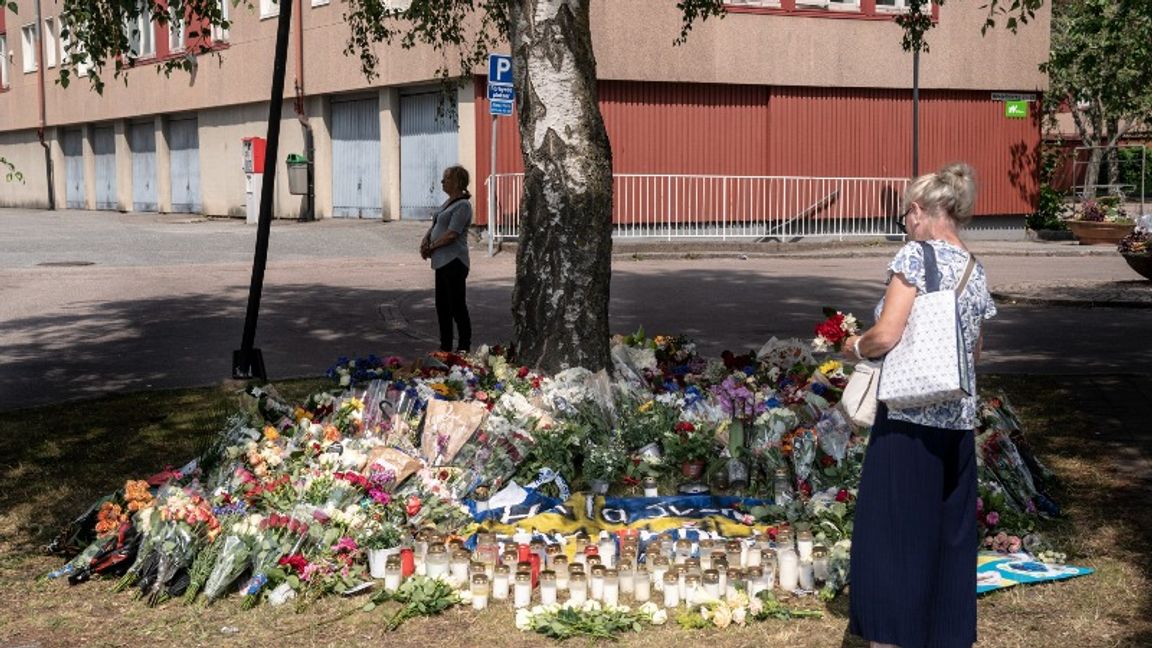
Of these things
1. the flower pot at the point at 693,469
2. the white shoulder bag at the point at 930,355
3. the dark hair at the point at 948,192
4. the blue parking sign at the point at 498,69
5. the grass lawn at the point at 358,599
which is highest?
the blue parking sign at the point at 498,69

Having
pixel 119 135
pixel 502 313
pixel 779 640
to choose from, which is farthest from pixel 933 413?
pixel 119 135

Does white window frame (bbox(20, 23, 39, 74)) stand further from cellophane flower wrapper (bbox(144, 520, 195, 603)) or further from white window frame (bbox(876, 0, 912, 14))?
cellophane flower wrapper (bbox(144, 520, 195, 603))

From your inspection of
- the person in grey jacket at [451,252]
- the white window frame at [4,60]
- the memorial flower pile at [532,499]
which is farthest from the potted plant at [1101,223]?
the white window frame at [4,60]

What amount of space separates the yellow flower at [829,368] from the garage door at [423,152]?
20.3 meters

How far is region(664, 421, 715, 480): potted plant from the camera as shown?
736 centimetres

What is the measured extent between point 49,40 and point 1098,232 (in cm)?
3155

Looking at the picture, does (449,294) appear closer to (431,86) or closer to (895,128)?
(431,86)

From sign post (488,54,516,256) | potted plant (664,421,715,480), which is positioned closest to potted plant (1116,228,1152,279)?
sign post (488,54,516,256)

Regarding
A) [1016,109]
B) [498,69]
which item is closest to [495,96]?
[498,69]

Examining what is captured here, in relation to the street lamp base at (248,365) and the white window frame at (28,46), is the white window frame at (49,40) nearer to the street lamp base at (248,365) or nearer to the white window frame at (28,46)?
the white window frame at (28,46)

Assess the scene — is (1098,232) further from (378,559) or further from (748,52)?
(378,559)

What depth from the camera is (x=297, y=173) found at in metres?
32.7

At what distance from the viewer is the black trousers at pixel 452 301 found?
39.9 ft

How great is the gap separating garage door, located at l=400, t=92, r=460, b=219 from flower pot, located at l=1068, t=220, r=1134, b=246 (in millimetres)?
11764
